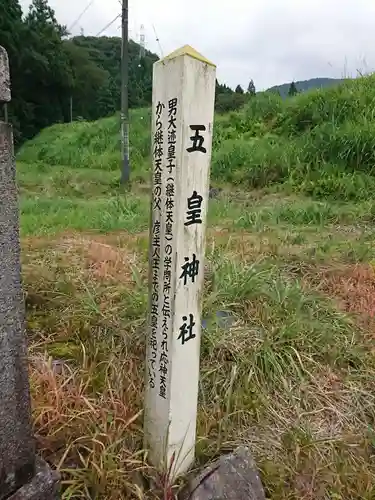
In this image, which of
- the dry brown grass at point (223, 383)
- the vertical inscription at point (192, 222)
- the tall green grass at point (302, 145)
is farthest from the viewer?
the tall green grass at point (302, 145)

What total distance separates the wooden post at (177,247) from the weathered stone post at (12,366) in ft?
1.48

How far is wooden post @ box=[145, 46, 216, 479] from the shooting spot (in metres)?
1.44

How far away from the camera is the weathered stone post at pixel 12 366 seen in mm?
1180

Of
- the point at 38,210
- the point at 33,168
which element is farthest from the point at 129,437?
the point at 33,168

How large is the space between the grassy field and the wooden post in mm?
177

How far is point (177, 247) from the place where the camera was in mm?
1518

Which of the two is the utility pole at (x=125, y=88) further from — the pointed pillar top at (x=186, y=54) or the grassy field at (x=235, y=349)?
the pointed pillar top at (x=186, y=54)

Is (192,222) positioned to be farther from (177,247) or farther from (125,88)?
(125,88)

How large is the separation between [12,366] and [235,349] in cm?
124

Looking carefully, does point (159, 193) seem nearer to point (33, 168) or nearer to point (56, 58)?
point (33, 168)

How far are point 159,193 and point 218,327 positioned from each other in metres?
1.10

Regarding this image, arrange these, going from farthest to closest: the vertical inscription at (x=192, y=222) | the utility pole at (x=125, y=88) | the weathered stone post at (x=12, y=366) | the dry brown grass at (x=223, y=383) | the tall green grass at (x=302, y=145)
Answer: the utility pole at (x=125, y=88) < the tall green grass at (x=302, y=145) < the dry brown grass at (x=223, y=383) < the vertical inscription at (x=192, y=222) < the weathered stone post at (x=12, y=366)

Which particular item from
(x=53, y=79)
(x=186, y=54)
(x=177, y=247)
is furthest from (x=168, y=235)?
(x=53, y=79)

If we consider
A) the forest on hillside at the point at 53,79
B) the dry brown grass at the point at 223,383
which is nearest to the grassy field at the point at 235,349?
the dry brown grass at the point at 223,383
